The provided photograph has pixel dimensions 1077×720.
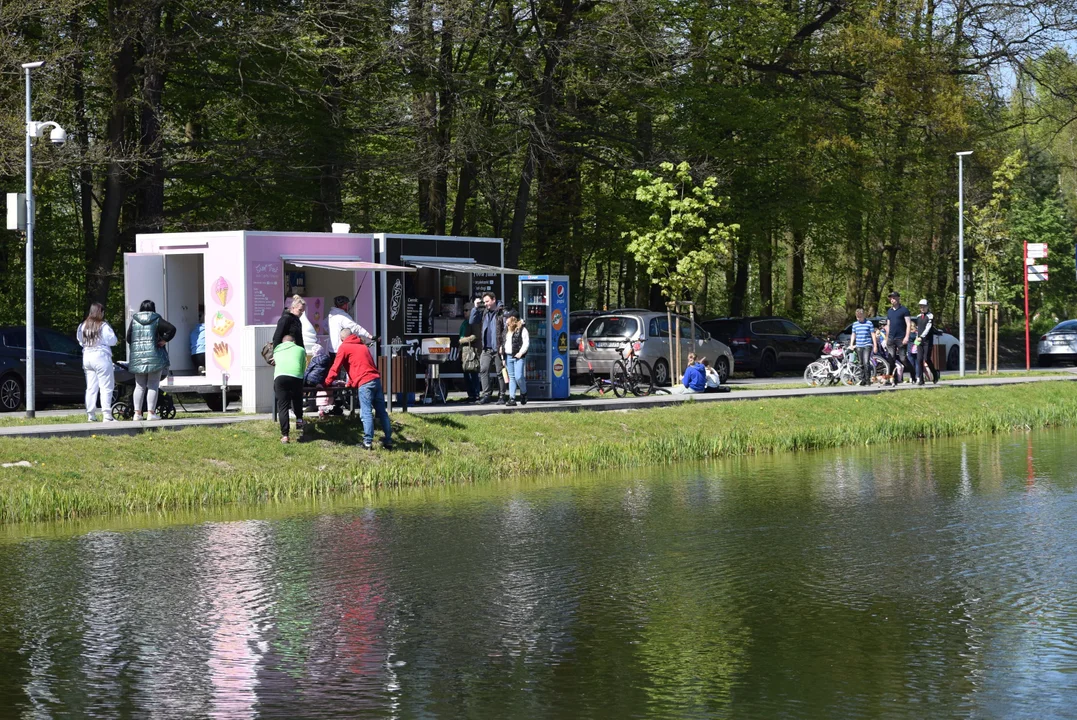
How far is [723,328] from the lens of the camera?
3984 centimetres

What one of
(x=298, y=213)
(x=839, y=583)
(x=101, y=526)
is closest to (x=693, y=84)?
(x=298, y=213)

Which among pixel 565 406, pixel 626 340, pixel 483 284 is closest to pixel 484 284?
pixel 483 284

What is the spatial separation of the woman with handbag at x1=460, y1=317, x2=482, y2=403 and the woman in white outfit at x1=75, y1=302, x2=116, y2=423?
21.1 feet

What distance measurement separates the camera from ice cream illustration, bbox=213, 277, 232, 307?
24.0 meters

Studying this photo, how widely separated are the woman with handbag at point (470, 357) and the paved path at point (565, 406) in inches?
35.5

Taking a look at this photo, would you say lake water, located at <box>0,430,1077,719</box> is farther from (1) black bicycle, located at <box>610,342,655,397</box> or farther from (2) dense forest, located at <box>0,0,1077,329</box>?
(2) dense forest, located at <box>0,0,1077,329</box>

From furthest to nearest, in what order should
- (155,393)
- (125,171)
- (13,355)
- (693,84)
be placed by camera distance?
(693,84), (125,171), (13,355), (155,393)

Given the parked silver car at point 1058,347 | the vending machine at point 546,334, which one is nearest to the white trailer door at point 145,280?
Result: the vending machine at point 546,334

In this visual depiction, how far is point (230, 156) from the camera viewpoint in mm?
32094

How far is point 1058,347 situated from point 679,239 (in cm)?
1961

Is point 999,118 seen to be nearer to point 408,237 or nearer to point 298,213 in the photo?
point 298,213

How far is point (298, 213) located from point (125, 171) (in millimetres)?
7456

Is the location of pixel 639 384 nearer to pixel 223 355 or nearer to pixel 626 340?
pixel 626 340

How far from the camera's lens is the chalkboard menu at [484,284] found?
2773 centimetres
